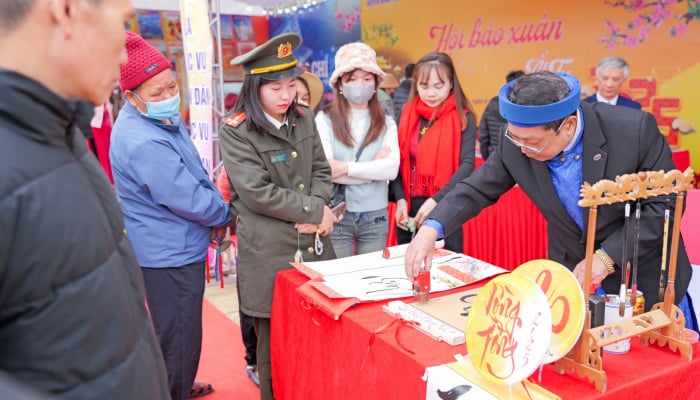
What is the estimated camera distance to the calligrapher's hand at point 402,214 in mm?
2539

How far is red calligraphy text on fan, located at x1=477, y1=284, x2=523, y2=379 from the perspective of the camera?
42.6 inches

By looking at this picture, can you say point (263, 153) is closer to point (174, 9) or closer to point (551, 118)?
point (551, 118)

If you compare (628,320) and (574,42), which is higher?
(574,42)

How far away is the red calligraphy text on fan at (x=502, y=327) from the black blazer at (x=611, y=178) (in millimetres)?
398

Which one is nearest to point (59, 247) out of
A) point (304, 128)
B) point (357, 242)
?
point (304, 128)

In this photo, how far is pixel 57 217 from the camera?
712mm

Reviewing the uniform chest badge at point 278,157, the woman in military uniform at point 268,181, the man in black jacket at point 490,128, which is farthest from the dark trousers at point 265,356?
the man in black jacket at point 490,128

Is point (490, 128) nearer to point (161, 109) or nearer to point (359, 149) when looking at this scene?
point (359, 149)

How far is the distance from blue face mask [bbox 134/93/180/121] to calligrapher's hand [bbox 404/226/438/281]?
100 centimetres

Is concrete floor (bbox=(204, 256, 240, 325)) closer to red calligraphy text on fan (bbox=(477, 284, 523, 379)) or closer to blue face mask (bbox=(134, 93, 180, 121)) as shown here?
blue face mask (bbox=(134, 93, 180, 121))

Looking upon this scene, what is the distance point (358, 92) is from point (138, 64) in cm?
94

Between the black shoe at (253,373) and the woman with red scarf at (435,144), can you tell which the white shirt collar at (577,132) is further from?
the black shoe at (253,373)

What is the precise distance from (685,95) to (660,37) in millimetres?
535

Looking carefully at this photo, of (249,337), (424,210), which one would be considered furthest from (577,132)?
(249,337)
